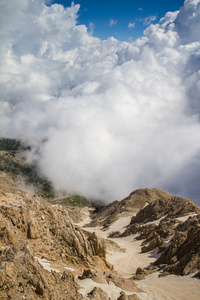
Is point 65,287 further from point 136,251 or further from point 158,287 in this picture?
point 136,251

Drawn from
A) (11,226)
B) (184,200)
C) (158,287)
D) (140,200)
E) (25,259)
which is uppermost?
(140,200)

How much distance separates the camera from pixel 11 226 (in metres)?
23.3

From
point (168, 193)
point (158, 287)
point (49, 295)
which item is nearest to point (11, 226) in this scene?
point (49, 295)

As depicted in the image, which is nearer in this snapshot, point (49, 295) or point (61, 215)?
point (49, 295)

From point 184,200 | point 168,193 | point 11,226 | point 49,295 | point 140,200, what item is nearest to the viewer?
point 49,295

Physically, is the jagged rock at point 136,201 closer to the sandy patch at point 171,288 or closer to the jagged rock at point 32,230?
the sandy patch at point 171,288

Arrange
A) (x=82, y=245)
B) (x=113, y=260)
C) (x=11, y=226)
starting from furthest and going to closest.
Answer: (x=113, y=260), (x=82, y=245), (x=11, y=226)

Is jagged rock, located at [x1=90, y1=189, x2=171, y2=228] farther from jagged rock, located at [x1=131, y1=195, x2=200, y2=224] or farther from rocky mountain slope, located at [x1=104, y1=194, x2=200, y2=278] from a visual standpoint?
rocky mountain slope, located at [x1=104, y1=194, x2=200, y2=278]

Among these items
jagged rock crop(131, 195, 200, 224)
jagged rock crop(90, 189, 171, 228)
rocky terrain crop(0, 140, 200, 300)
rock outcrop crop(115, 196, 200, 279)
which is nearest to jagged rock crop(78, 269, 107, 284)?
rocky terrain crop(0, 140, 200, 300)

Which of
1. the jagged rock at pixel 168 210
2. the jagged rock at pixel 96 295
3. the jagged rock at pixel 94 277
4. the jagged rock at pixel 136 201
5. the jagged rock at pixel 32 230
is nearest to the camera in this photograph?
the jagged rock at pixel 96 295

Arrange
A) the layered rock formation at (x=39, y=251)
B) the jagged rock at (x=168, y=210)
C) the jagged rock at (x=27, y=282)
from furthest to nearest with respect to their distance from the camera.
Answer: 1. the jagged rock at (x=168, y=210)
2. the layered rock formation at (x=39, y=251)
3. the jagged rock at (x=27, y=282)

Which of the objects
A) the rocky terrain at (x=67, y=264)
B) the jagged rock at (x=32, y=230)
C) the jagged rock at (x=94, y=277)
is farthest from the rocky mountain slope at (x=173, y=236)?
the jagged rock at (x=32, y=230)

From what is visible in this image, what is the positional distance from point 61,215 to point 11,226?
9149mm

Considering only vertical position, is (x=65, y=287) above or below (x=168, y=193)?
below
